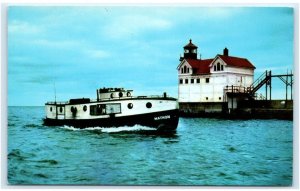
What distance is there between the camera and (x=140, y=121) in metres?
8.61

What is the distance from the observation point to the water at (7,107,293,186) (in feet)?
20.5

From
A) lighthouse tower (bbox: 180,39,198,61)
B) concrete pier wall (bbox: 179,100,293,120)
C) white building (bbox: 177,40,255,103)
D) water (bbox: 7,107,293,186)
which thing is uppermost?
lighthouse tower (bbox: 180,39,198,61)

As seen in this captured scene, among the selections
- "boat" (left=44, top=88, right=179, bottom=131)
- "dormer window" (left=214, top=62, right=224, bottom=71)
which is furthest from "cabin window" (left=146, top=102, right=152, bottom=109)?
"dormer window" (left=214, top=62, right=224, bottom=71)

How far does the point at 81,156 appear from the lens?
6660mm

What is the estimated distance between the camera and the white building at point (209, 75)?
6727mm

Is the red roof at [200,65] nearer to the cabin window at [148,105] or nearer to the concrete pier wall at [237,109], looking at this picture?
the concrete pier wall at [237,109]

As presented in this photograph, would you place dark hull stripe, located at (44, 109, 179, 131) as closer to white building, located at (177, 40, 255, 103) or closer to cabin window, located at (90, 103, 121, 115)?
cabin window, located at (90, 103, 121, 115)

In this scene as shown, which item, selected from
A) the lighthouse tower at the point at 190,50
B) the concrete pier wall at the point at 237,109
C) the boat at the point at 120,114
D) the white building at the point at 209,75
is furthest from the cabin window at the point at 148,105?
the lighthouse tower at the point at 190,50

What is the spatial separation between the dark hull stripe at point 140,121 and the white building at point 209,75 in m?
0.86

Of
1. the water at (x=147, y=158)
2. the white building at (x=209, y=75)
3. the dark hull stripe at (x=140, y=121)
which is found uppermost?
the white building at (x=209, y=75)

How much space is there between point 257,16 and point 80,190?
3383 mm

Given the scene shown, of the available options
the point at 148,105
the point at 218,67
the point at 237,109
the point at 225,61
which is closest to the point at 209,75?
the point at 218,67

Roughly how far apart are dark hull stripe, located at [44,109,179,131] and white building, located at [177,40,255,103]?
2.84 ft

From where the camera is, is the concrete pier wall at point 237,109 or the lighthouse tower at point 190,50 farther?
the concrete pier wall at point 237,109
